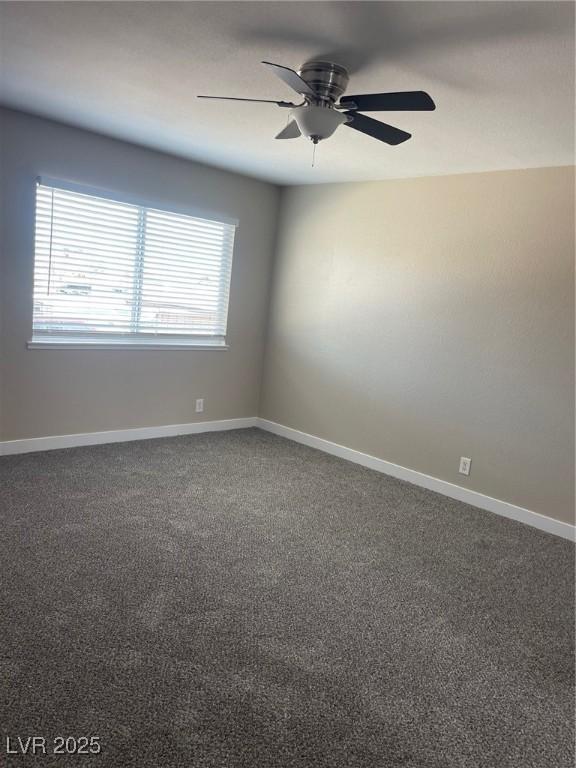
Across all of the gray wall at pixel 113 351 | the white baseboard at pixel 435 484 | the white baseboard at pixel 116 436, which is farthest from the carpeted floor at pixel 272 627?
the gray wall at pixel 113 351

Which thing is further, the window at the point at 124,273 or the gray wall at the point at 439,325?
the window at the point at 124,273

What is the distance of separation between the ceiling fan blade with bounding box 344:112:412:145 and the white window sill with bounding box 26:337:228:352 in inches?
106

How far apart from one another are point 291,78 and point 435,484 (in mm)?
3083

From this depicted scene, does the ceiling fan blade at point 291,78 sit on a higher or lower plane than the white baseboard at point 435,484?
higher

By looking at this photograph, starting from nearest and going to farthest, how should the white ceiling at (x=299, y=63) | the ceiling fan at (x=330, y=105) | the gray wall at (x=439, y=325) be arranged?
the white ceiling at (x=299, y=63)
the ceiling fan at (x=330, y=105)
the gray wall at (x=439, y=325)

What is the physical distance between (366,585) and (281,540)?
58cm

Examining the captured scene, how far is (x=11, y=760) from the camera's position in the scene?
1.61 meters

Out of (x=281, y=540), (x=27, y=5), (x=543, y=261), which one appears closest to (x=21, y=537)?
(x=281, y=540)

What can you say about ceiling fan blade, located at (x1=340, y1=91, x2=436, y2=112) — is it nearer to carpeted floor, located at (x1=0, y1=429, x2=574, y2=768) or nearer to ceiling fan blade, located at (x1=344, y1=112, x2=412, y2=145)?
ceiling fan blade, located at (x1=344, y1=112, x2=412, y2=145)

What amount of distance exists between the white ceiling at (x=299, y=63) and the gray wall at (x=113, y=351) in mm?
374

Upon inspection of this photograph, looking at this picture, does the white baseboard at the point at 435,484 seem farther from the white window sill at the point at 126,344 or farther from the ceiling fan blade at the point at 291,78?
the ceiling fan blade at the point at 291,78

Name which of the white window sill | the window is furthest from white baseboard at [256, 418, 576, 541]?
the window

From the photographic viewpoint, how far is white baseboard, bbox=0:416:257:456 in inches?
162

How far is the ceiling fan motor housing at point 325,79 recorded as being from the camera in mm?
2334
